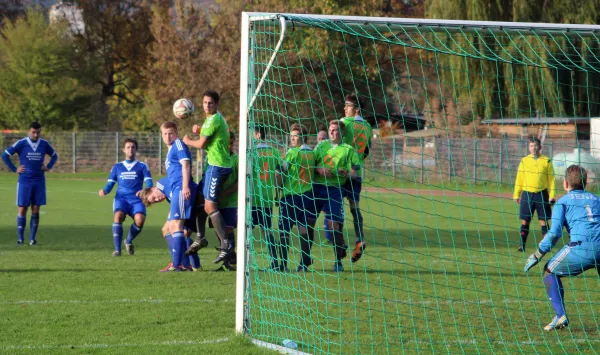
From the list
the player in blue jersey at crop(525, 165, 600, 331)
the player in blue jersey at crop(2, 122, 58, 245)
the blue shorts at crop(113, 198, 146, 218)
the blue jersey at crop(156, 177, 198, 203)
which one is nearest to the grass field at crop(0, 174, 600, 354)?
the player in blue jersey at crop(525, 165, 600, 331)

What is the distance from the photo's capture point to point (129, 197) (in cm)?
1162

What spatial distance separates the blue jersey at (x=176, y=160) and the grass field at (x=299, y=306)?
1.07 metres

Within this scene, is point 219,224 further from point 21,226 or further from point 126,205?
point 21,226

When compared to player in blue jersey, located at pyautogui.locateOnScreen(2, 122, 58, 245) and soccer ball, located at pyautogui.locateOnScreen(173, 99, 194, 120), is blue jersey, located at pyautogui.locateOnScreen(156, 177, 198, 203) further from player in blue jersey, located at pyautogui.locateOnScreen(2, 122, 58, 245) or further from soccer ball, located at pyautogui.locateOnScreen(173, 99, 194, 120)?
player in blue jersey, located at pyautogui.locateOnScreen(2, 122, 58, 245)

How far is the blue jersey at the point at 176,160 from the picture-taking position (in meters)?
9.71

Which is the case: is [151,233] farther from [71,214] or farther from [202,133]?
[202,133]

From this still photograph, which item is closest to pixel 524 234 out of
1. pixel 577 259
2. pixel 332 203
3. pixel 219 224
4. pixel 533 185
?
pixel 533 185

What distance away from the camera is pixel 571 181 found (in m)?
7.04

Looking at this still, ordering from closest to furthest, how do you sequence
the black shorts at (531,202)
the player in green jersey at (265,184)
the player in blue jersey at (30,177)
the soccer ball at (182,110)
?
the player in green jersey at (265,184) < the soccer ball at (182,110) < the black shorts at (531,202) < the player in blue jersey at (30,177)

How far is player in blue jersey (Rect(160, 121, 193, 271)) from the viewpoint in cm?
963

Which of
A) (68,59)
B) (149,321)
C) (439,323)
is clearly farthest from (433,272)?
(68,59)

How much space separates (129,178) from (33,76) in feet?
111

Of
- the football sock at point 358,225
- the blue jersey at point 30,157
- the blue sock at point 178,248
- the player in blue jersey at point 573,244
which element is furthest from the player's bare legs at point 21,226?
the player in blue jersey at point 573,244

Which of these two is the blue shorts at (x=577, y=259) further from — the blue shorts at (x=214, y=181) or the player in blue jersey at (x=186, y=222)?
the player in blue jersey at (x=186, y=222)
